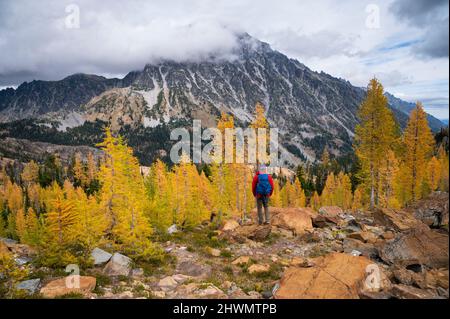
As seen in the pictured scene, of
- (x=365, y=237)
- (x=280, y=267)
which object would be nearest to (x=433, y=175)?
(x=365, y=237)

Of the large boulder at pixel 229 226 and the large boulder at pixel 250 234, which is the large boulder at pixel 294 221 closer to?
the large boulder at pixel 250 234

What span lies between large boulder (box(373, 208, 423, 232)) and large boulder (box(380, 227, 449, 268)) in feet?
22.5

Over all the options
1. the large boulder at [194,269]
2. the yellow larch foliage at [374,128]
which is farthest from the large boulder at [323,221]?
the yellow larch foliage at [374,128]

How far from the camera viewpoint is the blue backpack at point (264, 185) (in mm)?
20141

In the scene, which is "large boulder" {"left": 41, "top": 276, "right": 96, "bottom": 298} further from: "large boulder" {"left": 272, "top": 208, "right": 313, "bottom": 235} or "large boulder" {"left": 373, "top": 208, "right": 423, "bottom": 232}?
"large boulder" {"left": 373, "top": 208, "right": 423, "bottom": 232}

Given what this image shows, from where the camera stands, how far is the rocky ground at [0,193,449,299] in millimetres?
11633

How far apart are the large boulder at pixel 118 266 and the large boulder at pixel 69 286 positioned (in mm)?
1774

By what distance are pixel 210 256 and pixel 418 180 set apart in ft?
127

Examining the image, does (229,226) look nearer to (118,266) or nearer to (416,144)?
(118,266)

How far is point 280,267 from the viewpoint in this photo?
16.3 m

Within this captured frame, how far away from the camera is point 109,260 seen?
17.2 meters

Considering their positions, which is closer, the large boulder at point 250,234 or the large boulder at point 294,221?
the large boulder at point 250,234
